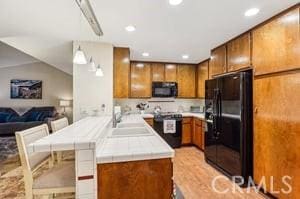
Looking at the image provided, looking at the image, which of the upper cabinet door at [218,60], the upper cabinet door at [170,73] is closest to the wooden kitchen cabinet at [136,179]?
the upper cabinet door at [218,60]

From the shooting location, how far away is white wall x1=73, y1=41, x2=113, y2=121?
3340 mm

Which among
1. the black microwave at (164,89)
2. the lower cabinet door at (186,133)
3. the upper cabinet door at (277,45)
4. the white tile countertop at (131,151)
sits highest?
the upper cabinet door at (277,45)

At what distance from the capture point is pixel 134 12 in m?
2.21

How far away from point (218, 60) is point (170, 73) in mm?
1815

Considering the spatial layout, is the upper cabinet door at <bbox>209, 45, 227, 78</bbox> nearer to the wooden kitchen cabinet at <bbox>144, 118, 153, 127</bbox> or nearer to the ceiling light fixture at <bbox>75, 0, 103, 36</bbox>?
the wooden kitchen cabinet at <bbox>144, 118, 153, 127</bbox>

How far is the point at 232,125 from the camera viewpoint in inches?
111

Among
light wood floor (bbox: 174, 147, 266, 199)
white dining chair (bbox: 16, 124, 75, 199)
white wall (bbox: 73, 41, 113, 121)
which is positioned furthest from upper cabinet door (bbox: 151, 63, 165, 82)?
white dining chair (bbox: 16, 124, 75, 199)

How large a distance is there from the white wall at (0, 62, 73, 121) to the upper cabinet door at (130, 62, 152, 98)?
4.33 meters

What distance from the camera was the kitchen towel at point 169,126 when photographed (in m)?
4.62

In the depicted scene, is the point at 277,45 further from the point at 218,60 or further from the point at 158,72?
the point at 158,72

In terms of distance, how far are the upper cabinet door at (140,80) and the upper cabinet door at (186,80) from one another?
0.89 meters

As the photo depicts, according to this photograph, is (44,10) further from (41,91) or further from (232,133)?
(41,91)

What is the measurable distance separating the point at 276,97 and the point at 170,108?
3.37 metres

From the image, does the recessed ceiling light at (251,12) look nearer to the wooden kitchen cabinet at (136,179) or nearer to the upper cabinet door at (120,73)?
the wooden kitchen cabinet at (136,179)
